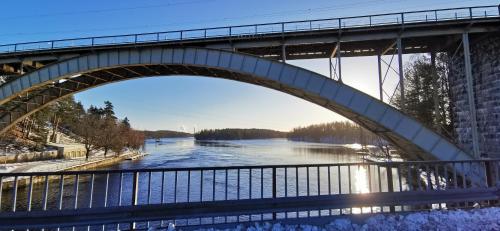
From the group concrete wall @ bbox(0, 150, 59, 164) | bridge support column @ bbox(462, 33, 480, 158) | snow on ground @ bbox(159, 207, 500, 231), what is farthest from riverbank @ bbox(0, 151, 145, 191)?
bridge support column @ bbox(462, 33, 480, 158)

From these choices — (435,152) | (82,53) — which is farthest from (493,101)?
(82,53)

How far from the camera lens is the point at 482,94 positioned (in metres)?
15.6

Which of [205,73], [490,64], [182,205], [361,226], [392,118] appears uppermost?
[205,73]

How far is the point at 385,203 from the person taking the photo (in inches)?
262

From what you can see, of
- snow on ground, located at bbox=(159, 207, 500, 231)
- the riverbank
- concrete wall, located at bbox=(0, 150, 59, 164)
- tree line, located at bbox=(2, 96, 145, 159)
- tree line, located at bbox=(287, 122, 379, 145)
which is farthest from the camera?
tree line, located at bbox=(287, 122, 379, 145)

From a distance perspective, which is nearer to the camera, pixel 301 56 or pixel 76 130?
pixel 301 56

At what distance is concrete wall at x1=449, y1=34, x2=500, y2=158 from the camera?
48.5 ft

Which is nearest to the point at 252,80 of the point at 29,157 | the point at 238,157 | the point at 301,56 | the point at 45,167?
the point at 301,56

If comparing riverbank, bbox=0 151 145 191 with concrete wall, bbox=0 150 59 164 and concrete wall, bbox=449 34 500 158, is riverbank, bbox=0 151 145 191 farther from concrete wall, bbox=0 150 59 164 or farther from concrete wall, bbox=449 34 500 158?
concrete wall, bbox=449 34 500 158

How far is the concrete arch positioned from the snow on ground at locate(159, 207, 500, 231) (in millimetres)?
10047

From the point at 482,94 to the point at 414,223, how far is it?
12746 mm

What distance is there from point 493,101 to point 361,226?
42.1 feet

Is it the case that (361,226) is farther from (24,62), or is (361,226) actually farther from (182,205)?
(24,62)

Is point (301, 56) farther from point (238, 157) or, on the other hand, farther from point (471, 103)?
point (238, 157)
